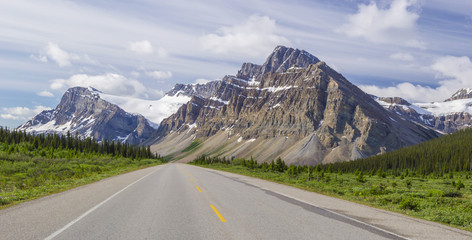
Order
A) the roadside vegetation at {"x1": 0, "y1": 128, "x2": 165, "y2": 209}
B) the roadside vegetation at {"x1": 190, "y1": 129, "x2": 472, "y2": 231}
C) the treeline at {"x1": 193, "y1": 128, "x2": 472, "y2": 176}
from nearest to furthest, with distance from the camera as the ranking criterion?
1. the roadside vegetation at {"x1": 0, "y1": 128, "x2": 165, "y2": 209}
2. the roadside vegetation at {"x1": 190, "y1": 129, "x2": 472, "y2": 231}
3. the treeline at {"x1": 193, "y1": 128, "x2": 472, "y2": 176}

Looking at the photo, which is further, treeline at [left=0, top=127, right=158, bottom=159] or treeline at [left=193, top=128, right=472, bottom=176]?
treeline at [left=193, top=128, right=472, bottom=176]

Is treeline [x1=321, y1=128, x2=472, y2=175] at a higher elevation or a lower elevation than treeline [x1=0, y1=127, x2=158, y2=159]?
higher

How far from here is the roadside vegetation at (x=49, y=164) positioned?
20.7 metres

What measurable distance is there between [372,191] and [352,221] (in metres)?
13.4

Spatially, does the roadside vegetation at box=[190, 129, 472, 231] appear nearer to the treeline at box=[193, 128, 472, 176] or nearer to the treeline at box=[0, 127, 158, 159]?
the treeline at box=[193, 128, 472, 176]

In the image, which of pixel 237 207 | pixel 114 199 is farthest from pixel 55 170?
Result: pixel 237 207

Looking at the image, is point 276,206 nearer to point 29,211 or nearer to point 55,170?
point 29,211

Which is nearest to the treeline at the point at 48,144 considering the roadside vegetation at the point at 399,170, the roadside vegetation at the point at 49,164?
the roadside vegetation at the point at 49,164

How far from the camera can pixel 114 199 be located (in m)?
14.8

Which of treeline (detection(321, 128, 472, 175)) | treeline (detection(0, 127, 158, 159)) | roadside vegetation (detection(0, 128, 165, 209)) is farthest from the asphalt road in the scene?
treeline (detection(321, 128, 472, 175))

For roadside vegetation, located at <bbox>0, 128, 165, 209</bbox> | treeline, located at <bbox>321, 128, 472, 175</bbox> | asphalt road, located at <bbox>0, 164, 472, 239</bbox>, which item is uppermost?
treeline, located at <bbox>321, 128, 472, 175</bbox>

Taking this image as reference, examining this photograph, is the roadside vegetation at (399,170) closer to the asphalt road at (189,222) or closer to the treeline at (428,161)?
the treeline at (428,161)

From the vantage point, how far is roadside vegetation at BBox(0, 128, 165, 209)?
20.7 metres

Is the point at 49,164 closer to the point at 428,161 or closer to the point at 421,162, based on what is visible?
the point at 428,161
